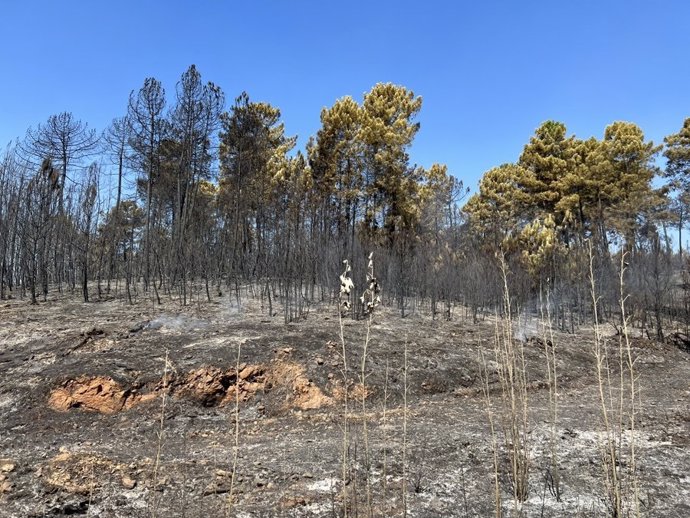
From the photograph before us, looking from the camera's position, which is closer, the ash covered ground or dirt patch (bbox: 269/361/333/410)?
the ash covered ground

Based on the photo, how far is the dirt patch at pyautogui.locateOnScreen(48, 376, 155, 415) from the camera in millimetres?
5094

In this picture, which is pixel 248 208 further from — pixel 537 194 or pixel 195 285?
pixel 537 194

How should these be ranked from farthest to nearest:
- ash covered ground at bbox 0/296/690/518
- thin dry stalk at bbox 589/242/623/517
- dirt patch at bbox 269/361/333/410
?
dirt patch at bbox 269/361/333/410, ash covered ground at bbox 0/296/690/518, thin dry stalk at bbox 589/242/623/517

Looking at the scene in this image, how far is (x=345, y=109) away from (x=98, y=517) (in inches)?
640

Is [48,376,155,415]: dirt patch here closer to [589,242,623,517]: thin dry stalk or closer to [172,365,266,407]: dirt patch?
[172,365,266,407]: dirt patch

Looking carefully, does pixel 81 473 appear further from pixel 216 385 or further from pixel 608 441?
pixel 608 441

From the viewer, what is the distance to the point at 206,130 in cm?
1548

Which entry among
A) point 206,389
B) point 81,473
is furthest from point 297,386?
point 81,473

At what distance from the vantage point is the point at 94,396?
17.0ft

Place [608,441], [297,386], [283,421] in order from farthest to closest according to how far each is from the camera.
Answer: [297,386] < [283,421] < [608,441]

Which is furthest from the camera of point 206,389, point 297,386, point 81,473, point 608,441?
point 297,386

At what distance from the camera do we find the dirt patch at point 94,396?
5094mm

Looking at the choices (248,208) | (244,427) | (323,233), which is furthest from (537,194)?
(244,427)

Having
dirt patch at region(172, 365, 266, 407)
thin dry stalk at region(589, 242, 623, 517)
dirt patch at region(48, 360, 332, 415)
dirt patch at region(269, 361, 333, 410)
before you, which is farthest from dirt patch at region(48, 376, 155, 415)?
thin dry stalk at region(589, 242, 623, 517)
